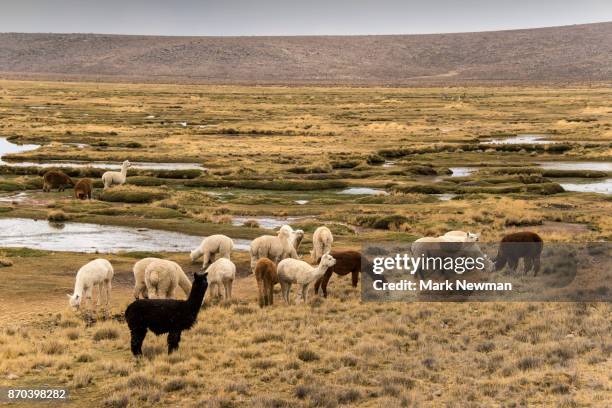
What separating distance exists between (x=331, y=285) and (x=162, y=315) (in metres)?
7.31

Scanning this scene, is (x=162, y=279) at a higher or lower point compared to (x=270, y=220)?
higher

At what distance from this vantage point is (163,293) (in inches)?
613

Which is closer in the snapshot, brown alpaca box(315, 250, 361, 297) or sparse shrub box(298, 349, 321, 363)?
sparse shrub box(298, 349, 321, 363)

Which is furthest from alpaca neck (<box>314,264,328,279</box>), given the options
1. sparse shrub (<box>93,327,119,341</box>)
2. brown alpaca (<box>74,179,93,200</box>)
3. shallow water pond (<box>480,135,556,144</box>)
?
shallow water pond (<box>480,135,556,144</box>)

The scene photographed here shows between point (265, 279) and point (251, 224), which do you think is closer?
point (265, 279)

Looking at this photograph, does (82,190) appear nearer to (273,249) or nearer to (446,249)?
(273,249)

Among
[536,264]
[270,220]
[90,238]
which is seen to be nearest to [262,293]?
[536,264]

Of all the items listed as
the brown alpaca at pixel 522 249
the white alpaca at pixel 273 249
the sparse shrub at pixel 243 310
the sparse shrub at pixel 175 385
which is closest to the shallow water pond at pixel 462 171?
the brown alpaca at pixel 522 249

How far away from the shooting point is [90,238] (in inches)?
1026

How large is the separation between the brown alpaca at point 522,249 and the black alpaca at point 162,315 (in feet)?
31.1

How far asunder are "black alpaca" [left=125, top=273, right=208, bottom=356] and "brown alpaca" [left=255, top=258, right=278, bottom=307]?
11.8 feet

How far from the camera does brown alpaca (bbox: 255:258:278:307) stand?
1625cm

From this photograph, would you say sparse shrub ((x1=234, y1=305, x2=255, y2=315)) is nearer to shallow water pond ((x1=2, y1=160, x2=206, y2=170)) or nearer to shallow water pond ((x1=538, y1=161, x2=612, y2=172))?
shallow water pond ((x1=2, y1=160, x2=206, y2=170))

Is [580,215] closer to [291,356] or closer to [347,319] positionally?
[347,319]
